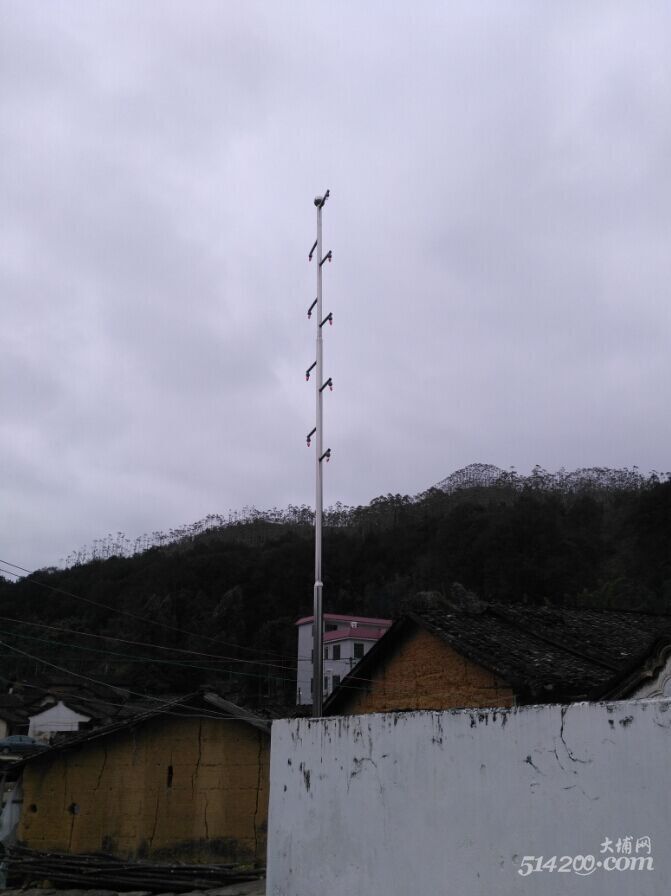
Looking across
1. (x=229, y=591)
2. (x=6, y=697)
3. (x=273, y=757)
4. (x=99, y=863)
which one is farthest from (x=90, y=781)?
(x=229, y=591)

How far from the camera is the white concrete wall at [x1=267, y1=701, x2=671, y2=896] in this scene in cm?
654

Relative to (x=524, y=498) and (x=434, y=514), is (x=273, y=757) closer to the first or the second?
(x=524, y=498)

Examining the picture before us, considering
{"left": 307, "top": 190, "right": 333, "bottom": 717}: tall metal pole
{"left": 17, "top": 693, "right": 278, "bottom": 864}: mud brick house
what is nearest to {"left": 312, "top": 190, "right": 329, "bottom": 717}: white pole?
{"left": 307, "top": 190, "right": 333, "bottom": 717}: tall metal pole

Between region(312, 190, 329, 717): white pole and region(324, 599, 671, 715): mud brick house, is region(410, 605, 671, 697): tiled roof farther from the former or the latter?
region(312, 190, 329, 717): white pole

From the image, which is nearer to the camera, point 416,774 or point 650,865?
point 650,865

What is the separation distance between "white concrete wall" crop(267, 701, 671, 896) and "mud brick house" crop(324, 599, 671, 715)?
717 cm

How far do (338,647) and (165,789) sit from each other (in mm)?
40634

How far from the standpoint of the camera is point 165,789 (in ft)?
55.1

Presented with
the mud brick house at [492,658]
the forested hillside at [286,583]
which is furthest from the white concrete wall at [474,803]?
the forested hillside at [286,583]

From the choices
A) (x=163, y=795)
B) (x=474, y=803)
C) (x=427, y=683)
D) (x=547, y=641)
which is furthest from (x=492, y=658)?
(x=474, y=803)

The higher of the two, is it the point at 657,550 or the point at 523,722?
the point at 657,550

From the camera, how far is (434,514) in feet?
282

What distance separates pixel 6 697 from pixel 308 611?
2480 centimetres

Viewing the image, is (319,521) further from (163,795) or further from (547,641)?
(547,641)
